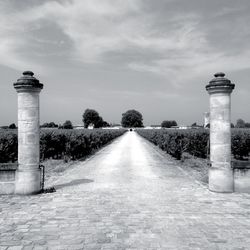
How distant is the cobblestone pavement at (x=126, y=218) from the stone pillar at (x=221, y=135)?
0.47m

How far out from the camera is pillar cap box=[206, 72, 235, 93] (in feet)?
26.2

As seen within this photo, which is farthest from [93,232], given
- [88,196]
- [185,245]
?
[88,196]

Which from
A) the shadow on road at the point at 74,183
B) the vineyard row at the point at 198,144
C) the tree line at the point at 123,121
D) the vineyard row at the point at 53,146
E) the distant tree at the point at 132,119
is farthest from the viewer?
the distant tree at the point at 132,119

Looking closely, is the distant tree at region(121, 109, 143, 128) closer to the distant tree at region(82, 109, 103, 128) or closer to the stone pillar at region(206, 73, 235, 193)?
the distant tree at region(82, 109, 103, 128)

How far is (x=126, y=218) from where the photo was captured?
555cm

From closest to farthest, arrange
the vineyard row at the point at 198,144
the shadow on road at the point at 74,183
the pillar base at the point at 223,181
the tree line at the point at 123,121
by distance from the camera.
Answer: the pillar base at the point at 223,181, the shadow on road at the point at 74,183, the vineyard row at the point at 198,144, the tree line at the point at 123,121

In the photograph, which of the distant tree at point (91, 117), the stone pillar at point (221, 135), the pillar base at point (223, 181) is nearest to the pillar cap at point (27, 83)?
the stone pillar at point (221, 135)

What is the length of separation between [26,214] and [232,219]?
4.53 m

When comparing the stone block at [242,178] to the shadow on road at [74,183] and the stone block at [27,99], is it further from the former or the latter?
the stone block at [27,99]

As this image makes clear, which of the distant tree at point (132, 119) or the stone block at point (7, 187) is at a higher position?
the distant tree at point (132, 119)

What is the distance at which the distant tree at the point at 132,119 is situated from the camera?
130 metres

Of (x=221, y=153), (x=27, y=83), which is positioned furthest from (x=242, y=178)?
(x=27, y=83)

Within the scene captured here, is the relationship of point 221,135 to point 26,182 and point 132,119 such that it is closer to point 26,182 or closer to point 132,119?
point 26,182

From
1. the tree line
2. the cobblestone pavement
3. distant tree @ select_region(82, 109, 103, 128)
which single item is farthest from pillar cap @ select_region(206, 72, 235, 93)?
distant tree @ select_region(82, 109, 103, 128)
